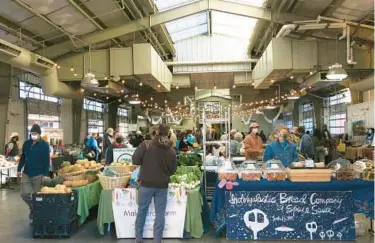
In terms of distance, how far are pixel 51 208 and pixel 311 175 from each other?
3407mm

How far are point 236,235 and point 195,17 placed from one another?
38.4 feet

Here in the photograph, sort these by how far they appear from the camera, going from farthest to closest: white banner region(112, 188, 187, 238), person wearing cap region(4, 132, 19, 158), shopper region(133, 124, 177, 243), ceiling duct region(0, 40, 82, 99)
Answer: person wearing cap region(4, 132, 19, 158) → ceiling duct region(0, 40, 82, 99) → white banner region(112, 188, 187, 238) → shopper region(133, 124, 177, 243)

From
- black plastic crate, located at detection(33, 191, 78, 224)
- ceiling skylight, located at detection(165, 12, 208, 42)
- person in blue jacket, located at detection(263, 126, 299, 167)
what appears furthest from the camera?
ceiling skylight, located at detection(165, 12, 208, 42)

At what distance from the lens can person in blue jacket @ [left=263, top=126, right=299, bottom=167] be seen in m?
5.88

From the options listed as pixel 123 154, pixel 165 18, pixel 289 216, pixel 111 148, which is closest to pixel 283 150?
pixel 289 216

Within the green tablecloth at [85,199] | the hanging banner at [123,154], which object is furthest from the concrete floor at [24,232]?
the hanging banner at [123,154]

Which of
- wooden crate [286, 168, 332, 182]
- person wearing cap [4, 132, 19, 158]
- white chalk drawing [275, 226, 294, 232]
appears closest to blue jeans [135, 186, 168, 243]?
white chalk drawing [275, 226, 294, 232]

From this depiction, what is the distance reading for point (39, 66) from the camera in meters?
9.76

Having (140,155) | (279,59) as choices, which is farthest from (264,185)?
(279,59)

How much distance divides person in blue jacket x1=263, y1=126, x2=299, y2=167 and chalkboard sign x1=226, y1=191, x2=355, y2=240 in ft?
3.28

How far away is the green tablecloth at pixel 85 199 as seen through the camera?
18.3ft

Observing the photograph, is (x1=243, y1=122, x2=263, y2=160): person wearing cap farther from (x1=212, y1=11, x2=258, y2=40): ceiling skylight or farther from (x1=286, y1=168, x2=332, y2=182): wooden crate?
(x1=212, y1=11, x2=258, y2=40): ceiling skylight

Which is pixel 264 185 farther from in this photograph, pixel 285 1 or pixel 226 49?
pixel 226 49

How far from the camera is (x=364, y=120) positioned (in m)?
12.1
